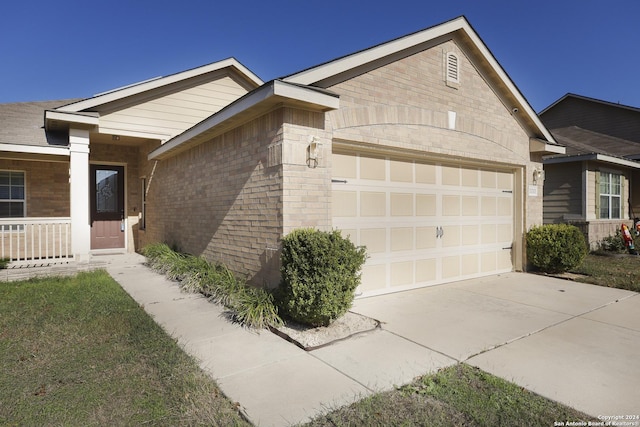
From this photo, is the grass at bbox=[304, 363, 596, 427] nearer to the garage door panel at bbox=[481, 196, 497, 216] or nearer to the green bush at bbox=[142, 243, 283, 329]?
the green bush at bbox=[142, 243, 283, 329]

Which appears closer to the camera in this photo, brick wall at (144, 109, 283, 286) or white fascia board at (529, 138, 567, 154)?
brick wall at (144, 109, 283, 286)

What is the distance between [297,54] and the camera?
16.9m

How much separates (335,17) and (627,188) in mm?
13647

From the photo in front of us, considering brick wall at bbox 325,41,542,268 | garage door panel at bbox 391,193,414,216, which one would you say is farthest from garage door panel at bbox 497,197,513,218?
garage door panel at bbox 391,193,414,216

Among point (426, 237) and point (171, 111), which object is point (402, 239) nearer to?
point (426, 237)

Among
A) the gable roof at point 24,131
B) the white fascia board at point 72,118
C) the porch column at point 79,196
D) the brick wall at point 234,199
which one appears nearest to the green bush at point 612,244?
the brick wall at point 234,199

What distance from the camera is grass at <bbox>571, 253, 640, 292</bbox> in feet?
24.9

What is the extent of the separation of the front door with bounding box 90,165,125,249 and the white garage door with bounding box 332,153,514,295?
915 cm

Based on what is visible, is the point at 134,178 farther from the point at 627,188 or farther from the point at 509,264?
the point at 627,188

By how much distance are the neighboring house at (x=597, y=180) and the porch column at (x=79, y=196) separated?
14244 mm

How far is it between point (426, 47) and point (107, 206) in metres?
10.6

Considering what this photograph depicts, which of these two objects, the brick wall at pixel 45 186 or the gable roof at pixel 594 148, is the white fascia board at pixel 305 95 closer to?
the brick wall at pixel 45 186

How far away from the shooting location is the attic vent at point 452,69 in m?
7.43

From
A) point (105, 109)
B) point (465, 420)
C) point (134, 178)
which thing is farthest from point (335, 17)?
point (465, 420)
